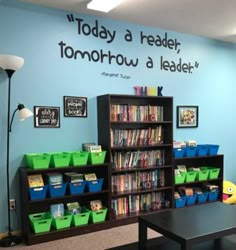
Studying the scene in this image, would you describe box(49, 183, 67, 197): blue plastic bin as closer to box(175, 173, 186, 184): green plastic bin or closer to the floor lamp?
the floor lamp

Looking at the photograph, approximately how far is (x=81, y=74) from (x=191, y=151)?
1991mm

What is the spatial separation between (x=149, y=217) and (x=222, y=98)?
3065 mm

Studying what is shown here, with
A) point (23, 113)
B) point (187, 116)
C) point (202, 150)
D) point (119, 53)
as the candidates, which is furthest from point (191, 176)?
point (23, 113)

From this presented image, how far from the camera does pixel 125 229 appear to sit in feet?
10.9

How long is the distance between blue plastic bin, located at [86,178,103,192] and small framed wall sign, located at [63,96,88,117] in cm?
87

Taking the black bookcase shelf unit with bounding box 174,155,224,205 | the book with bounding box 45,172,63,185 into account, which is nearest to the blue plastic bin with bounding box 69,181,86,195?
the book with bounding box 45,172,63,185

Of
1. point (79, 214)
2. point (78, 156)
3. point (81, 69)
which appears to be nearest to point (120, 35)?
point (81, 69)

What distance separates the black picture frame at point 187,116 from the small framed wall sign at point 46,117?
194 centimetres

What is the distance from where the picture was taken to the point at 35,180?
10.0 feet

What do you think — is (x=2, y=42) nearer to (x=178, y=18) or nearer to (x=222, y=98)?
(x=178, y=18)

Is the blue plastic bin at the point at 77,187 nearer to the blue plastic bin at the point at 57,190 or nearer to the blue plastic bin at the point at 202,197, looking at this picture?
the blue plastic bin at the point at 57,190

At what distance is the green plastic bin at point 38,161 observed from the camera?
9.87 feet

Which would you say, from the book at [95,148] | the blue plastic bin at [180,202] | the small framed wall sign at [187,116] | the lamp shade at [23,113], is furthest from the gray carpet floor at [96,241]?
the small framed wall sign at [187,116]

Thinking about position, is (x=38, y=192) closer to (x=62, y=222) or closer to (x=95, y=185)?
(x=62, y=222)
